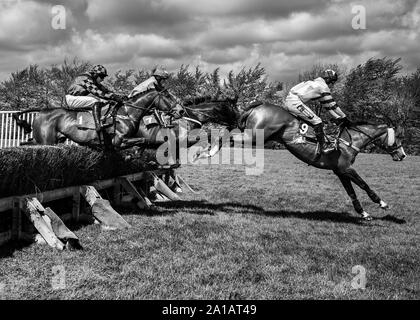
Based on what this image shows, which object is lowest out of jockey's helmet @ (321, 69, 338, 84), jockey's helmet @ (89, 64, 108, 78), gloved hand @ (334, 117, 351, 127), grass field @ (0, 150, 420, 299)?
grass field @ (0, 150, 420, 299)

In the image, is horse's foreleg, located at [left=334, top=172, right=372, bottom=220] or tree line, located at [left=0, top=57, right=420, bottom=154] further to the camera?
tree line, located at [left=0, top=57, right=420, bottom=154]

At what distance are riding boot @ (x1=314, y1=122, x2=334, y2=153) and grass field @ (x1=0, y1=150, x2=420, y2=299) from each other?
150 cm

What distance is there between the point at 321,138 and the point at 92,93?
5064 millimetres

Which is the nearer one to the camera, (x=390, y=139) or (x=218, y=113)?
(x=390, y=139)

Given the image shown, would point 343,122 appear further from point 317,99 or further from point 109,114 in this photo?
point 109,114

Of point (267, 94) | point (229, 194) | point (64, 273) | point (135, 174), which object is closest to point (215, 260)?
point (64, 273)

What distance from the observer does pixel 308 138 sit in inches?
374

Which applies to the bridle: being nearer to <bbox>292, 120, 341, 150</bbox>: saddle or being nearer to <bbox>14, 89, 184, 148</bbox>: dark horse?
<bbox>292, 120, 341, 150</bbox>: saddle

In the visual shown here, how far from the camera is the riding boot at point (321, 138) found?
30.6 feet

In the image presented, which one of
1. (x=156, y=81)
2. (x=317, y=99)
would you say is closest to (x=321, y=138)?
(x=317, y=99)

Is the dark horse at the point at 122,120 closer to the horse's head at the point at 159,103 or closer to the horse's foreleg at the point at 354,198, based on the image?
the horse's head at the point at 159,103

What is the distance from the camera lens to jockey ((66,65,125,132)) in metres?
9.37

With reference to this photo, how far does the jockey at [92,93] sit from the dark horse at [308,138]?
3.01 m

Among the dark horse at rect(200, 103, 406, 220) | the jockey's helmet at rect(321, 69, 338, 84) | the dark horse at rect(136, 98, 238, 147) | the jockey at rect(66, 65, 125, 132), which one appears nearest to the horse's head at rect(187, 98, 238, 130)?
the dark horse at rect(136, 98, 238, 147)
